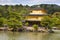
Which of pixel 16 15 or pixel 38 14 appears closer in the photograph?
pixel 16 15

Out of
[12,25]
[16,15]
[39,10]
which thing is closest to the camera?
[12,25]

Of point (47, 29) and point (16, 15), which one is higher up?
point (16, 15)

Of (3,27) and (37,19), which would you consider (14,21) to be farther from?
(37,19)

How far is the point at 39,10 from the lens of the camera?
17.9 meters

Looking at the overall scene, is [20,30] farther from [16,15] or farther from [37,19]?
Result: [37,19]

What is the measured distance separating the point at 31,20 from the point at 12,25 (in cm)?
423

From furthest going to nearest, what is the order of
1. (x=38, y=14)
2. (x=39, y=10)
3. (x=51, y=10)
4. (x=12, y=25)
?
1. (x=51, y=10)
2. (x=39, y=10)
3. (x=38, y=14)
4. (x=12, y=25)

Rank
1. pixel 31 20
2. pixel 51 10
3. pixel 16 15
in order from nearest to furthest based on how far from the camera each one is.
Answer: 1. pixel 16 15
2. pixel 31 20
3. pixel 51 10

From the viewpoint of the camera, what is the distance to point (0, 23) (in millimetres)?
12570

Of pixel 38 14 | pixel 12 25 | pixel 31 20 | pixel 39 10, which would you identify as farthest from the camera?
pixel 39 10

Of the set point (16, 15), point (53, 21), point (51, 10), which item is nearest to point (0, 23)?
point (16, 15)

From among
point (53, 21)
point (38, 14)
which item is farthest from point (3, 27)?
point (38, 14)

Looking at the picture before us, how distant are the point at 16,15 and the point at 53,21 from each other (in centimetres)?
251

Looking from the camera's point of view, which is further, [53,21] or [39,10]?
[39,10]
